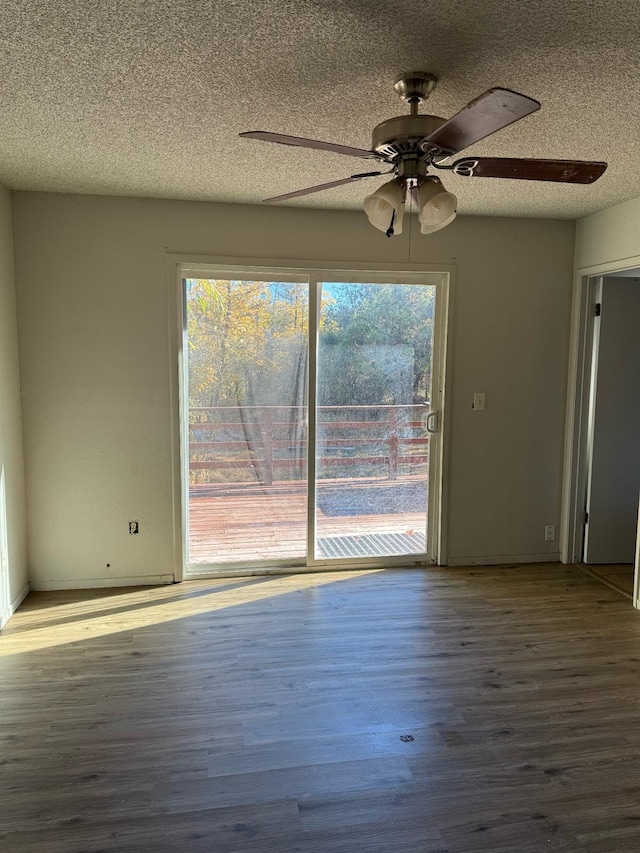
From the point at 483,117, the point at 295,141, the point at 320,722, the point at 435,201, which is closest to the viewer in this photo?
the point at 483,117

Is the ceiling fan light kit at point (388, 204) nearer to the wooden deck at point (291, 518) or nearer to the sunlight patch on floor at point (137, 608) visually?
the wooden deck at point (291, 518)

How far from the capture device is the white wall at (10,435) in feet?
10.8

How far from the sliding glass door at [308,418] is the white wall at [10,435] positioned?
100 centimetres

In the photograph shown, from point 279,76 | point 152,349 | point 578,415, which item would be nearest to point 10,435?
point 152,349

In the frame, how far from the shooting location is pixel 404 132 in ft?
6.22

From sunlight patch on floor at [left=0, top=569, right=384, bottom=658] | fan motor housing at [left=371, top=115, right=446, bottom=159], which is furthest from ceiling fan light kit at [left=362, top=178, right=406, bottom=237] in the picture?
sunlight patch on floor at [left=0, top=569, right=384, bottom=658]

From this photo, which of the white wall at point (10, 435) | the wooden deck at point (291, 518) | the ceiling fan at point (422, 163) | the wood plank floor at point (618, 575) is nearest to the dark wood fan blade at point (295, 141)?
the ceiling fan at point (422, 163)

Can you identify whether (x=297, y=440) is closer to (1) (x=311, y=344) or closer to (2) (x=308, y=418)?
(2) (x=308, y=418)

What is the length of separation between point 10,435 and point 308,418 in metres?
1.84

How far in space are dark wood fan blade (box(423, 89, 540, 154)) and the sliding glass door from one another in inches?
87.0

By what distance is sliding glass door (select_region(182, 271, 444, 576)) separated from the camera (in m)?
3.87

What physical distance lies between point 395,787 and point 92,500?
2552 millimetres

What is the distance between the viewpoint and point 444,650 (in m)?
3.00

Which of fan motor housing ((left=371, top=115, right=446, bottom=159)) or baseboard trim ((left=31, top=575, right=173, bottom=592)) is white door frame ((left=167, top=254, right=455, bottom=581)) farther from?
fan motor housing ((left=371, top=115, right=446, bottom=159))
